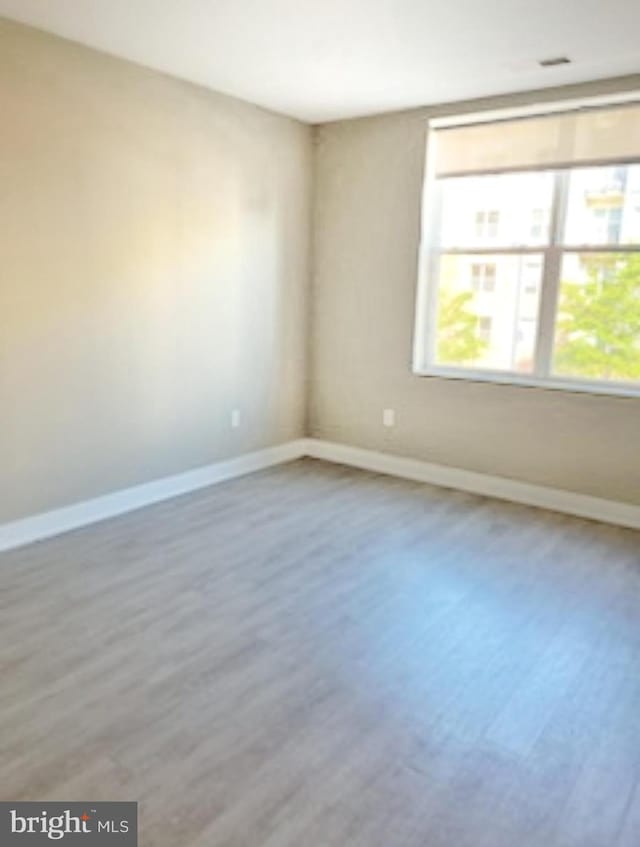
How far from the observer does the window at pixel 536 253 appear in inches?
153

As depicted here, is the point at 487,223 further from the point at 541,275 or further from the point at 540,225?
the point at 541,275

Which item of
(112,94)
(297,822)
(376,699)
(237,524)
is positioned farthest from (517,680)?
(112,94)

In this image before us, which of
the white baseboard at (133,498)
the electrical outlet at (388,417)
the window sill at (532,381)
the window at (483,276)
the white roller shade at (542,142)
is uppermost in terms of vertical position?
the white roller shade at (542,142)

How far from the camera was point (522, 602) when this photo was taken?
2.96 meters

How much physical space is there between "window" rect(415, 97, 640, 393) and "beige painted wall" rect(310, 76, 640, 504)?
0.14 meters

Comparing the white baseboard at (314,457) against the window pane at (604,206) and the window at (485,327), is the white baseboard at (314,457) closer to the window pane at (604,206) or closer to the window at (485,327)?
the window at (485,327)

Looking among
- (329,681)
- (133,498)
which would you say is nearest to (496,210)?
(133,498)

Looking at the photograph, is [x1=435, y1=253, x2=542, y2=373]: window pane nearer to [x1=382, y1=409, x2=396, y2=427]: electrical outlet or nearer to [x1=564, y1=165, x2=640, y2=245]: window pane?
[x1=564, y1=165, x2=640, y2=245]: window pane

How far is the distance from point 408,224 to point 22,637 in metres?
3.60

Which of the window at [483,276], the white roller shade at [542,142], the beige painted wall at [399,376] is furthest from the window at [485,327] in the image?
the white roller shade at [542,142]

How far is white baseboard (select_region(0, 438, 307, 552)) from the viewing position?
343 centimetres

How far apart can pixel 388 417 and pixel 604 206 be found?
6.76ft

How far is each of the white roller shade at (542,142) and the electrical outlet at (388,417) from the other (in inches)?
69.5

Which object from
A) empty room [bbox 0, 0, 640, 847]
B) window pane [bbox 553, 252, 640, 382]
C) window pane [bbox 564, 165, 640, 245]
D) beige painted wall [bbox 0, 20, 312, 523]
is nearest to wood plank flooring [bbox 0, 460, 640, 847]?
empty room [bbox 0, 0, 640, 847]
